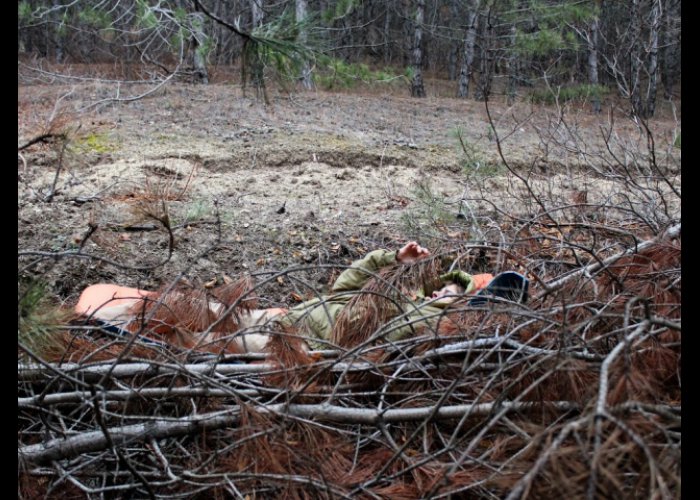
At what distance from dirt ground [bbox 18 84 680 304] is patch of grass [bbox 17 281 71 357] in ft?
1.85

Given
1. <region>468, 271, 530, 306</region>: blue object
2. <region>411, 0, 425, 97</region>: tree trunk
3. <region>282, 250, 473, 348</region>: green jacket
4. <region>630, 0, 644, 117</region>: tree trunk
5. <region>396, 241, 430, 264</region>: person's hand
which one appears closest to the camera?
<region>282, 250, 473, 348</region>: green jacket

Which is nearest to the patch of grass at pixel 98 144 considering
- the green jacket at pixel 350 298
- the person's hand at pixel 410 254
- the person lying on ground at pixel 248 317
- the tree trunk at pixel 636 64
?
the person lying on ground at pixel 248 317

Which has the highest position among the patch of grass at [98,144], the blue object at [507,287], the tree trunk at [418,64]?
the tree trunk at [418,64]

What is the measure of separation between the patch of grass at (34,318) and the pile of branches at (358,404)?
92 mm

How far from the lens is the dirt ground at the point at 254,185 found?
4.90 meters

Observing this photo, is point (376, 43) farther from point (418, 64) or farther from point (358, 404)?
point (358, 404)

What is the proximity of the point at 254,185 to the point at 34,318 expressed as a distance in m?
4.47

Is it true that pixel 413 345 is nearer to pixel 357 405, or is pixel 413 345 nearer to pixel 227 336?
pixel 357 405

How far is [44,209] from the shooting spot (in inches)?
215

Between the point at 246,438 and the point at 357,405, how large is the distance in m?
0.58

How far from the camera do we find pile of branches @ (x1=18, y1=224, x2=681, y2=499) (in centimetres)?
194

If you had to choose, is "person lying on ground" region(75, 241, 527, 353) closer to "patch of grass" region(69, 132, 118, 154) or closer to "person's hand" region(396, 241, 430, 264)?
"person's hand" region(396, 241, 430, 264)

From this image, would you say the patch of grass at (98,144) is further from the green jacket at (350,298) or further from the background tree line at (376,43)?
the green jacket at (350,298)

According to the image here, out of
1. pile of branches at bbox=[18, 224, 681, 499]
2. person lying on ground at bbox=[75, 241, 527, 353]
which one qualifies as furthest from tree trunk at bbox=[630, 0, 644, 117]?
pile of branches at bbox=[18, 224, 681, 499]
